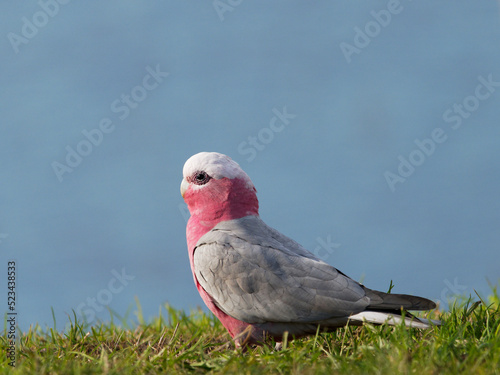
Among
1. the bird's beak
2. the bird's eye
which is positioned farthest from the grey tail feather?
the bird's beak

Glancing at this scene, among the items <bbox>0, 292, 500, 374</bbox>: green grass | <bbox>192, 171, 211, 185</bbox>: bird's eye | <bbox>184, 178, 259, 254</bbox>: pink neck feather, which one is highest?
<bbox>192, 171, 211, 185</bbox>: bird's eye

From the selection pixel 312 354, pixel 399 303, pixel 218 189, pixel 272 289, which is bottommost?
pixel 312 354

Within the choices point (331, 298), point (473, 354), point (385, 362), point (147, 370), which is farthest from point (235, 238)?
point (473, 354)

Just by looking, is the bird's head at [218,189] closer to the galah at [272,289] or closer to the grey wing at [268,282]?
the galah at [272,289]

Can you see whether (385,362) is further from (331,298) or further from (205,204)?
(205,204)

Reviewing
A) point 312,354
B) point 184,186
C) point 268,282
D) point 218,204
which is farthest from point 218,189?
point 312,354

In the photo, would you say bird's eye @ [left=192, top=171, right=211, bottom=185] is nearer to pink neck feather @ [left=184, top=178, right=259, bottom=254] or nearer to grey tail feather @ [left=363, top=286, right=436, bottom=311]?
pink neck feather @ [left=184, top=178, right=259, bottom=254]

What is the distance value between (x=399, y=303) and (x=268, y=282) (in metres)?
1.06

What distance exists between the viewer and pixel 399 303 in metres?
4.58

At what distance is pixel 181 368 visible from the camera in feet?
13.7

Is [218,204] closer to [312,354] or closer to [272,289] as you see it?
[272,289]

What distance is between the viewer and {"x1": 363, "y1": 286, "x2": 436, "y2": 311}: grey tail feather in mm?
4570

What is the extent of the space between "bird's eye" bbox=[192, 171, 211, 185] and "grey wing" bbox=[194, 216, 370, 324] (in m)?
0.55

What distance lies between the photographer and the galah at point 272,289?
15.1 feet
